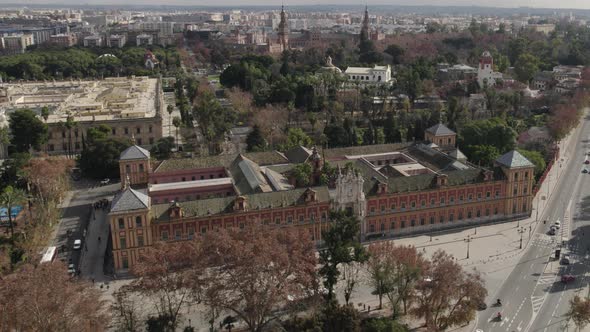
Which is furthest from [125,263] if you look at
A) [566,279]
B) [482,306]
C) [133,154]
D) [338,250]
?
[566,279]

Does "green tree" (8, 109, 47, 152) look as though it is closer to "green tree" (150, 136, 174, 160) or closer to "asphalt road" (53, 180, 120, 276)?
"asphalt road" (53, 180, 120, 276)

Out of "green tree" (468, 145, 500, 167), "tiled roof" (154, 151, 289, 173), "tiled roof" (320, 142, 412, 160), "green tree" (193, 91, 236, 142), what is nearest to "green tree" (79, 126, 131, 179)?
"tiled roof" (154, 151, 289, 173)

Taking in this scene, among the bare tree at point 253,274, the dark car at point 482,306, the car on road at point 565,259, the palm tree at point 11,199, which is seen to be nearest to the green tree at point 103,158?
the palm tree at point 11,199

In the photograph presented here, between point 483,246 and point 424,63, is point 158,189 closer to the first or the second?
point 483,246

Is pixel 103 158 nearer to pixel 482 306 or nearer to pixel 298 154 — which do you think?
pixel 298 154

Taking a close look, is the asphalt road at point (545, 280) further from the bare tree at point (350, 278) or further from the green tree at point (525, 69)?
the green tree at point (525, 69)

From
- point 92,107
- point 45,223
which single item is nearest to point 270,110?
point 92,107
